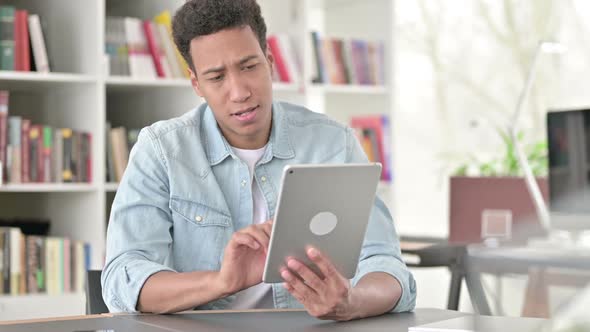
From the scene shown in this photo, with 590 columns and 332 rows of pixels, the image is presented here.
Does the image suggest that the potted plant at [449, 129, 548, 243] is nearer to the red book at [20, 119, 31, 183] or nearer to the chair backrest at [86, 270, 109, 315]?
the red book at [20, 119, 31, 183]

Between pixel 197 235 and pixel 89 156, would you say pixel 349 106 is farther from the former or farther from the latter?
pixel 197 235

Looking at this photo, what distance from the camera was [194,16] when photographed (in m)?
1.65

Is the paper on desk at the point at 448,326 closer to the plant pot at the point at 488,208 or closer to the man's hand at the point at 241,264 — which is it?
the man's hand at the point at 241,264

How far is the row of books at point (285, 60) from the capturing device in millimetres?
3656

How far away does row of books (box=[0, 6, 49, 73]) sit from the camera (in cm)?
318

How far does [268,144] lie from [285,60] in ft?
6.41

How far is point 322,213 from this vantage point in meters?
1.29

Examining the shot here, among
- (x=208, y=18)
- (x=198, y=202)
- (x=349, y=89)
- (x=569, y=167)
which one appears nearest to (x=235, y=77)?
(x=208, y=18)

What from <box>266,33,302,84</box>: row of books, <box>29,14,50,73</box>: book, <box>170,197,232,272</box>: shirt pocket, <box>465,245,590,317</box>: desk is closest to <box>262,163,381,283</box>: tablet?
<box>170,197,232,272</box>: shirt pocket

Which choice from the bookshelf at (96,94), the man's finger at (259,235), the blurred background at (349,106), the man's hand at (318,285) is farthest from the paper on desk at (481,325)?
the bookshelf at (96,94)

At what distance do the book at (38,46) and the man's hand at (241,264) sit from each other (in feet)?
6.78

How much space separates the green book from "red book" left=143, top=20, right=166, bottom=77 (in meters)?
0.51

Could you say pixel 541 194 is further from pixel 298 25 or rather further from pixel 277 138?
pixel 277 138

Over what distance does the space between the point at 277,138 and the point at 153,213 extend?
12.3 inches
